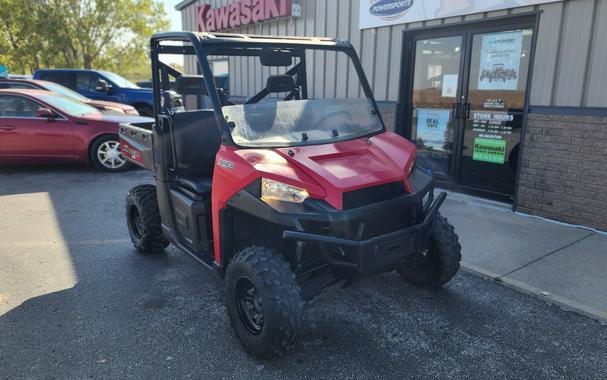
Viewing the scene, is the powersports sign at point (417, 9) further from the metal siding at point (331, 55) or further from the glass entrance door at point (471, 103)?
the metal siding at point (331, 55)

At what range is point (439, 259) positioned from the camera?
12.0ft

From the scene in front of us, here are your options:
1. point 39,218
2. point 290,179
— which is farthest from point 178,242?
point 39,218

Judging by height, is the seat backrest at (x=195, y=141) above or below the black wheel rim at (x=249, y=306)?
Answer: above

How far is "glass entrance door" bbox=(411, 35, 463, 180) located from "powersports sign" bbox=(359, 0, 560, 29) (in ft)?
1.29

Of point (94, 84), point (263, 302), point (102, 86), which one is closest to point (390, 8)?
point (263, 302)

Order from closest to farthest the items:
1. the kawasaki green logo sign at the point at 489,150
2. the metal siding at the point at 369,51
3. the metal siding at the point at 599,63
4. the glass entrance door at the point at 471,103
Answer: the metal siding at the point at 599,63
the glass entrance door at the point at 471,103
the kawasaki green logo sign at the point at 489,150
the metal siding at the point at 369,51

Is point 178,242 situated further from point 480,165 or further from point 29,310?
point 480,165

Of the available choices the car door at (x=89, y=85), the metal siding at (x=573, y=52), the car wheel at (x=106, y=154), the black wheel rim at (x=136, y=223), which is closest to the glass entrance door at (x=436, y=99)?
the metal siding at (x=573, y=52)

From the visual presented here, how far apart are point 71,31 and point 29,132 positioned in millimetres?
22330

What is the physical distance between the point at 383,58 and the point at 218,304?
17.9 ft

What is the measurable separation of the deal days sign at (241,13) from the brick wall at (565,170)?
5.72 m

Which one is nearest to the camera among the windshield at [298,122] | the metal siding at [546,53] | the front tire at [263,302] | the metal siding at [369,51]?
the front tire at [263,302]

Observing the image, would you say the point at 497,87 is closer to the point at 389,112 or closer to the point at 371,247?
the point at 389,112

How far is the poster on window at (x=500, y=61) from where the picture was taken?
609cm
